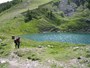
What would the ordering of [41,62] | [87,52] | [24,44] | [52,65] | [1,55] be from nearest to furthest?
[52,65]
[41,62]
[87,52]
[1,55]
[24,44]

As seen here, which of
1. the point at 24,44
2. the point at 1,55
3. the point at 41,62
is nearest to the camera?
the point at 41,62

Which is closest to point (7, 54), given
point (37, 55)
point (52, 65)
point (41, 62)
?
point (37, 55)

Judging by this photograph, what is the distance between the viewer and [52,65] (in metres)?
44.5

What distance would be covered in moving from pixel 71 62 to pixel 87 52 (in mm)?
8218

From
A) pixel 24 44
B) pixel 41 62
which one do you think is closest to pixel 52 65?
pixel 41 62

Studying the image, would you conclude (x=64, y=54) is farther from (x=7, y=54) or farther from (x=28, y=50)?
(x=7, y=54)

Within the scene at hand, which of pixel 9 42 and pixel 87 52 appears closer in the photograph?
pixel 87 52

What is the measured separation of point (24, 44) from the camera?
235 ft

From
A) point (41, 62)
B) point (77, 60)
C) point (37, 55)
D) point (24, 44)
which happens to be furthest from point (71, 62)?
point (24, 44)

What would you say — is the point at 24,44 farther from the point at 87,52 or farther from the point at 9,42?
the point at 87,52

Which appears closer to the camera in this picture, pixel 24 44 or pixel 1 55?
pixel 1 55

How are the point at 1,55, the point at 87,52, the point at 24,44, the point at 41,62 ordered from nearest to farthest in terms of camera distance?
the point at 41,62 → the point at 87,52 → the point at 1,55 → the point at 24,44

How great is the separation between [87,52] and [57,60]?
26.2ft

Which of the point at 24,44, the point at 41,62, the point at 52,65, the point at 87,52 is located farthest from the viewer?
the point at 24,44
